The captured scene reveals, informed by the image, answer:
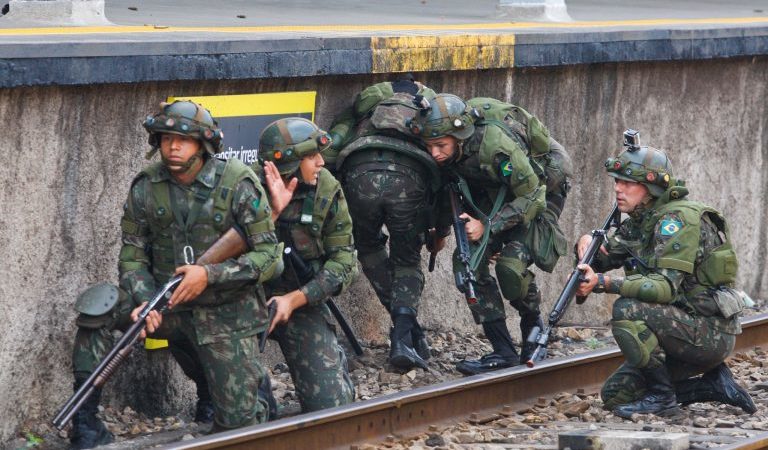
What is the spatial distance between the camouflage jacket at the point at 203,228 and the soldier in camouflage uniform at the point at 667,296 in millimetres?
1928

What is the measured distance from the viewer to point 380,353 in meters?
9.73

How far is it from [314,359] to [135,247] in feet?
3.87

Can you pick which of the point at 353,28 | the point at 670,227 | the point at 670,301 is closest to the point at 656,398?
the point at 670,301

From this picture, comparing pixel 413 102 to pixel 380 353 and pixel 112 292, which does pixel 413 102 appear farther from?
pixel 112 292

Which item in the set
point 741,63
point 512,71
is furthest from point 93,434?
point 741,63

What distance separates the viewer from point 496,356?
936 cm

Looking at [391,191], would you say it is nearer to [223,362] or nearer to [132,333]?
[223,362]

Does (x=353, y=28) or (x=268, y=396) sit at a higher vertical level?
(x=353, y=28)

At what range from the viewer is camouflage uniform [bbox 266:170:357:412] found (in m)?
7.89

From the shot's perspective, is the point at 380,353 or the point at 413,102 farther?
the point at 380,353

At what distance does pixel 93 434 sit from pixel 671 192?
3.27m

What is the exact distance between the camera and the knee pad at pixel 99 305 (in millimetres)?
7195

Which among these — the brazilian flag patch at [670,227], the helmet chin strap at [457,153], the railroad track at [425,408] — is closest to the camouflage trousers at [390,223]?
the helmet chin strap at [457,153]

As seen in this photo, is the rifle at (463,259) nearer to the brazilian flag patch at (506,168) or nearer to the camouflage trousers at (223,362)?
the brazilian flag patch at (506,168)
